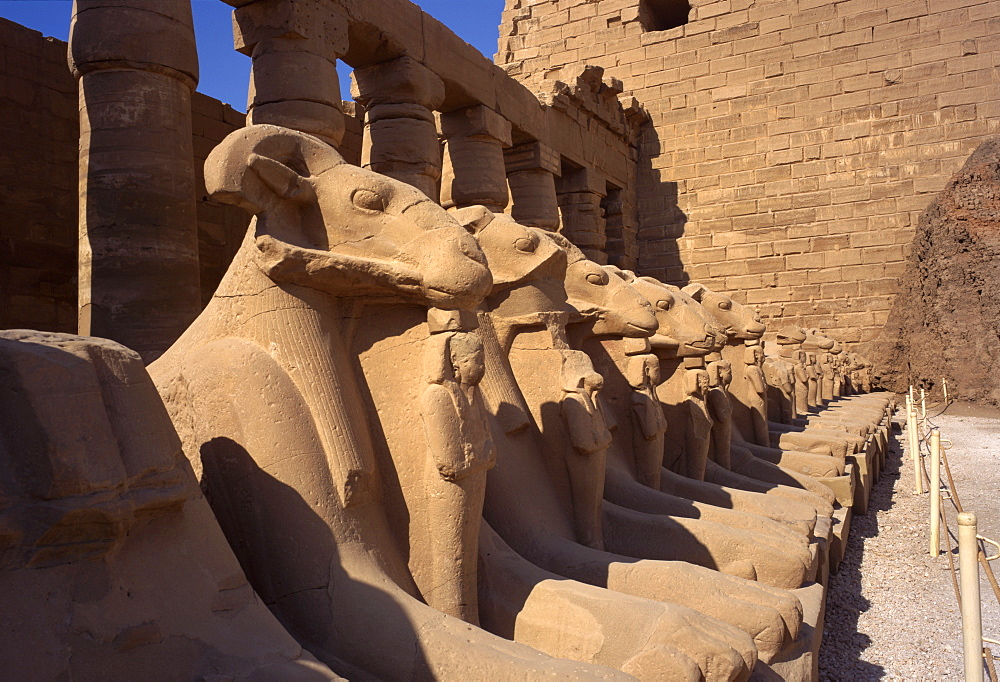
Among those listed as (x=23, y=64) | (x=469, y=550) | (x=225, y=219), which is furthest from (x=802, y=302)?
(x=469, y=550)

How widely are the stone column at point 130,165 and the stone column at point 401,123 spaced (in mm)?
2119

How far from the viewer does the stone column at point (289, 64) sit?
255 inches

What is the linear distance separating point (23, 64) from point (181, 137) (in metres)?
2.83

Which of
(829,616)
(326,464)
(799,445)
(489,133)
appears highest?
(489,133)

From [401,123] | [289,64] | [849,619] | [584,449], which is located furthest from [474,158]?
[849,619]

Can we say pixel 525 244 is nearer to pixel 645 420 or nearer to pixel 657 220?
pixel 645 420

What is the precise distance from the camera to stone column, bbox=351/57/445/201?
7812 mm

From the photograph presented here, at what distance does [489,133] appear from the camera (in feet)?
30.4

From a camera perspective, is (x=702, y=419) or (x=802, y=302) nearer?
(x=702, y=419)

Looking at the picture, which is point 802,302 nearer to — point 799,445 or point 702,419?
point 799,445

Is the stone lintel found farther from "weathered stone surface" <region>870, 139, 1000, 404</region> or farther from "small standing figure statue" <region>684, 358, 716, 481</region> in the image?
"small standing figure statue" <region>684, 358, 716, 481</region>

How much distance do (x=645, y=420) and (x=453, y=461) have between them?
2.01 metres

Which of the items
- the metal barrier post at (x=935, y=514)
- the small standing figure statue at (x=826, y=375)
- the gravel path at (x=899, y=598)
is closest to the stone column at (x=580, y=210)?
the small standing figure statue at (x=826, y=375)

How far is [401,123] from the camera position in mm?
7852
